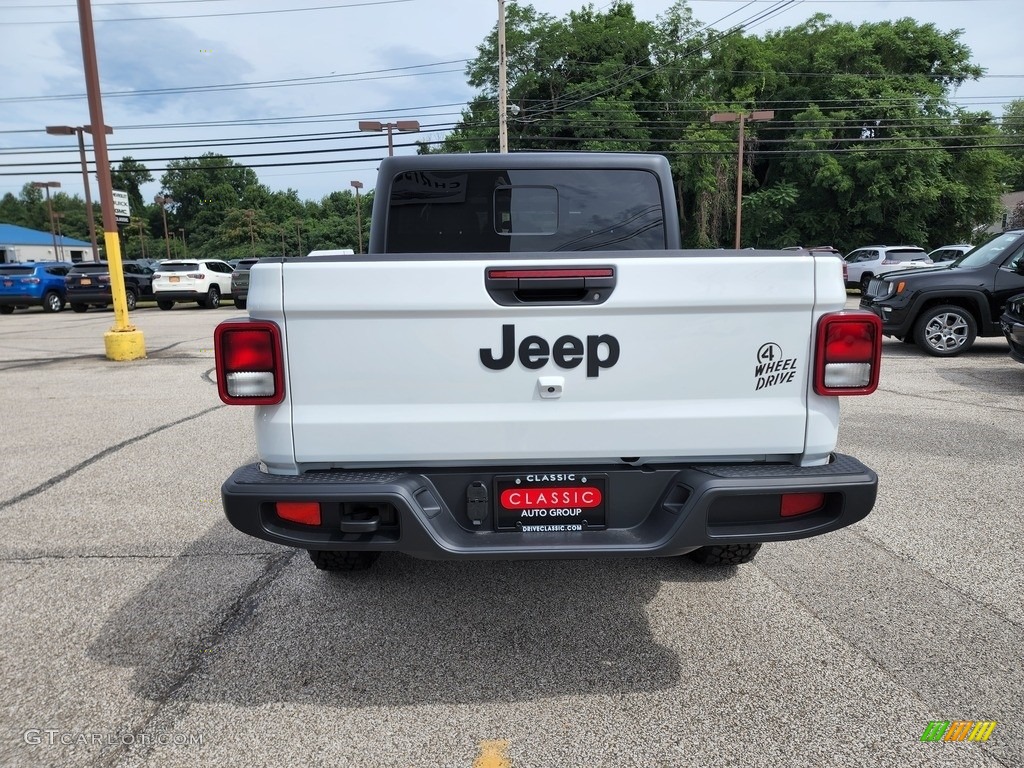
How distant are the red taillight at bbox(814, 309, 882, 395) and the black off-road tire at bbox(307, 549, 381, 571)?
229cm

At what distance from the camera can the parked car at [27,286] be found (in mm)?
22984

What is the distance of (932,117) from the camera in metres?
32.7

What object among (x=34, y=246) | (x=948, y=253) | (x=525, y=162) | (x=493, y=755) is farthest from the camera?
(x=34, y=246)

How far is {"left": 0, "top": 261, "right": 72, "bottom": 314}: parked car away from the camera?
23.0m

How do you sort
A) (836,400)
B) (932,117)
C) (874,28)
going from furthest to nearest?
(874,28)
(932,117)
(836,400)

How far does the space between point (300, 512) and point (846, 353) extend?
2.02m

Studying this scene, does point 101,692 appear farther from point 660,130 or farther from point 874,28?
point 874,28

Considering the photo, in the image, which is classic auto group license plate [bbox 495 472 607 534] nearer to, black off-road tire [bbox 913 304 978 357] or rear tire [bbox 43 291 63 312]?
black off-road tire [bbox 913 304 978 357]

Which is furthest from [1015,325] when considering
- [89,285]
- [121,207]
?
[89,285]

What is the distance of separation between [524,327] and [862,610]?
213cm

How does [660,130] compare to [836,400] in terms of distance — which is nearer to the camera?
[836,400]

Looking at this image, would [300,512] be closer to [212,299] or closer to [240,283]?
[240,283]

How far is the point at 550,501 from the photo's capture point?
101 inches

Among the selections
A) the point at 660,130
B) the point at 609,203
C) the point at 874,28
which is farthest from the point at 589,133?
the point at 609,203
